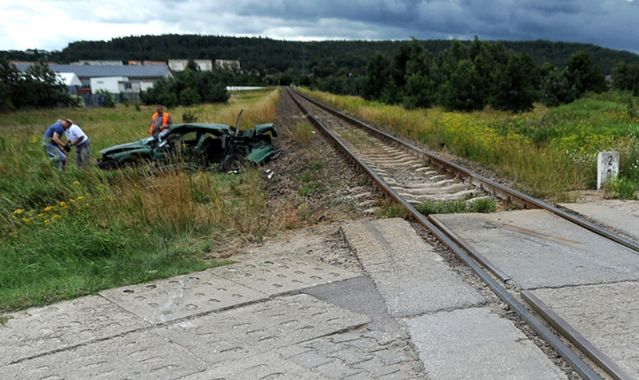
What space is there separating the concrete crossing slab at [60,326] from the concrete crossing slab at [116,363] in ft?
0.53

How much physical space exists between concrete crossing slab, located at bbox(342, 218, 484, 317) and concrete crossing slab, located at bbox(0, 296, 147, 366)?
213cm

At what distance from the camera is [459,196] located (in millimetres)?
8547

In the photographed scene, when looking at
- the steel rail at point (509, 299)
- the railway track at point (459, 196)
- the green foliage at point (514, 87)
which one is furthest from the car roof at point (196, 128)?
the green foliage at point (514, 87)

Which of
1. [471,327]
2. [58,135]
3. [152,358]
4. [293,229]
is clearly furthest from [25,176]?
[471,327]

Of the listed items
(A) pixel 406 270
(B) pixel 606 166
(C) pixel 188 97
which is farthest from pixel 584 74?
(A) pixel 406 270

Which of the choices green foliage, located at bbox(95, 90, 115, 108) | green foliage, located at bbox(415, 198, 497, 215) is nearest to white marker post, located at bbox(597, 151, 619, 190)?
green foliage, located at bbox(415, 198, 497, 215)

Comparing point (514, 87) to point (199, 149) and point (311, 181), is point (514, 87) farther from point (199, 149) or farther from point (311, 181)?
point (311, 181)

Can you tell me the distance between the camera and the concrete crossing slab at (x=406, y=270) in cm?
429

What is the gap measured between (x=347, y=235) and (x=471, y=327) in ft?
9.17

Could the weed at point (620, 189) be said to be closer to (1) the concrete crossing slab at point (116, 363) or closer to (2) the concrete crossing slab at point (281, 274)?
(2) the concrete crossing slab at point (281, 274)

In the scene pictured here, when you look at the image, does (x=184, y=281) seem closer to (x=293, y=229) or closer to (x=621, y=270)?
(x=293, y=229)

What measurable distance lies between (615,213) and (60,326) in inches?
264

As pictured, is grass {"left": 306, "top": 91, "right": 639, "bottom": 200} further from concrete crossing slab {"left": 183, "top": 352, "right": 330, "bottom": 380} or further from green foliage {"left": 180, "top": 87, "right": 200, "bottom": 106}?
green foliage {"left": 180, "top": 87, "right": 200, "bottom": 106}

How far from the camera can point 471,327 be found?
149 inches
